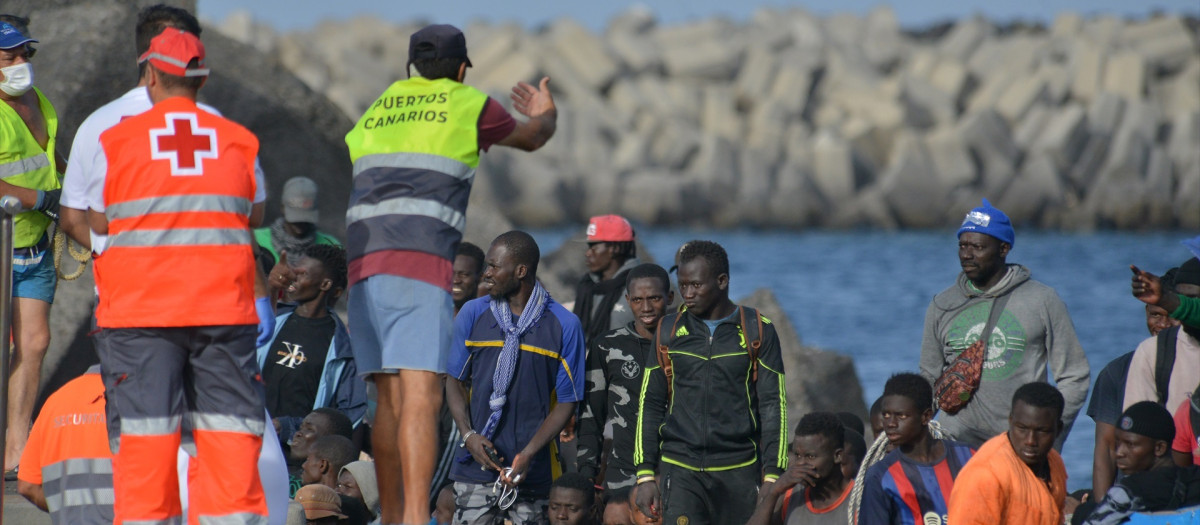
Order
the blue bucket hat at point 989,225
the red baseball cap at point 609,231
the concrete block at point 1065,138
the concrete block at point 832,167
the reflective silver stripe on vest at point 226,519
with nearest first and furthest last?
the reflective silver stripe on vest at point 226,519 < the blue bucket hat at point 989,225 < the red baseball cap at point 609,231 < the concrete block at point 1065,138 < the concrete block at point 832,167

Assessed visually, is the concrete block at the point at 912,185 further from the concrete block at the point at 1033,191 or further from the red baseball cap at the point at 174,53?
the red baseball cap at the point at 174,53

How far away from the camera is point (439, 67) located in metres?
6.39

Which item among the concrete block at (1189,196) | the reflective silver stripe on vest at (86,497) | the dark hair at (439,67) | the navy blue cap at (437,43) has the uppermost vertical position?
the concrete block at (1189,196)

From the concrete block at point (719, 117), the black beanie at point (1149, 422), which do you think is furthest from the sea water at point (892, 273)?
the black beanie at point (1149, 422)

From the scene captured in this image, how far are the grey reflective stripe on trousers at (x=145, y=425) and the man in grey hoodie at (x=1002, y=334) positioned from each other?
12.8 feet

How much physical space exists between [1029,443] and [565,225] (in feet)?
129

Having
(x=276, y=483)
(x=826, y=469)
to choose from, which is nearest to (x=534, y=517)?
(x=826, y=469)

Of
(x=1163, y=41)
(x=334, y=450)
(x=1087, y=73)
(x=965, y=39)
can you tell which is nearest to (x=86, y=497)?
(x=334, y=450)

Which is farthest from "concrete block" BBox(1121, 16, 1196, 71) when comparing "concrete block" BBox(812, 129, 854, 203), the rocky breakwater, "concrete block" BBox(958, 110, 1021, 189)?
"concrete block" BBox(812, 129, 854, 203)

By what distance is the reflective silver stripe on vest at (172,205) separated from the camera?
207 inches

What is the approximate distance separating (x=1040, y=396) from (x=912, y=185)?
40.9 m

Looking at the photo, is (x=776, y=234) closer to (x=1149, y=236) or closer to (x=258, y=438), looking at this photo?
(x=1149, y=236)

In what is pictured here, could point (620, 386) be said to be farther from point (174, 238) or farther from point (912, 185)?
point (912, 185)

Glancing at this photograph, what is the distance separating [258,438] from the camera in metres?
5.45
